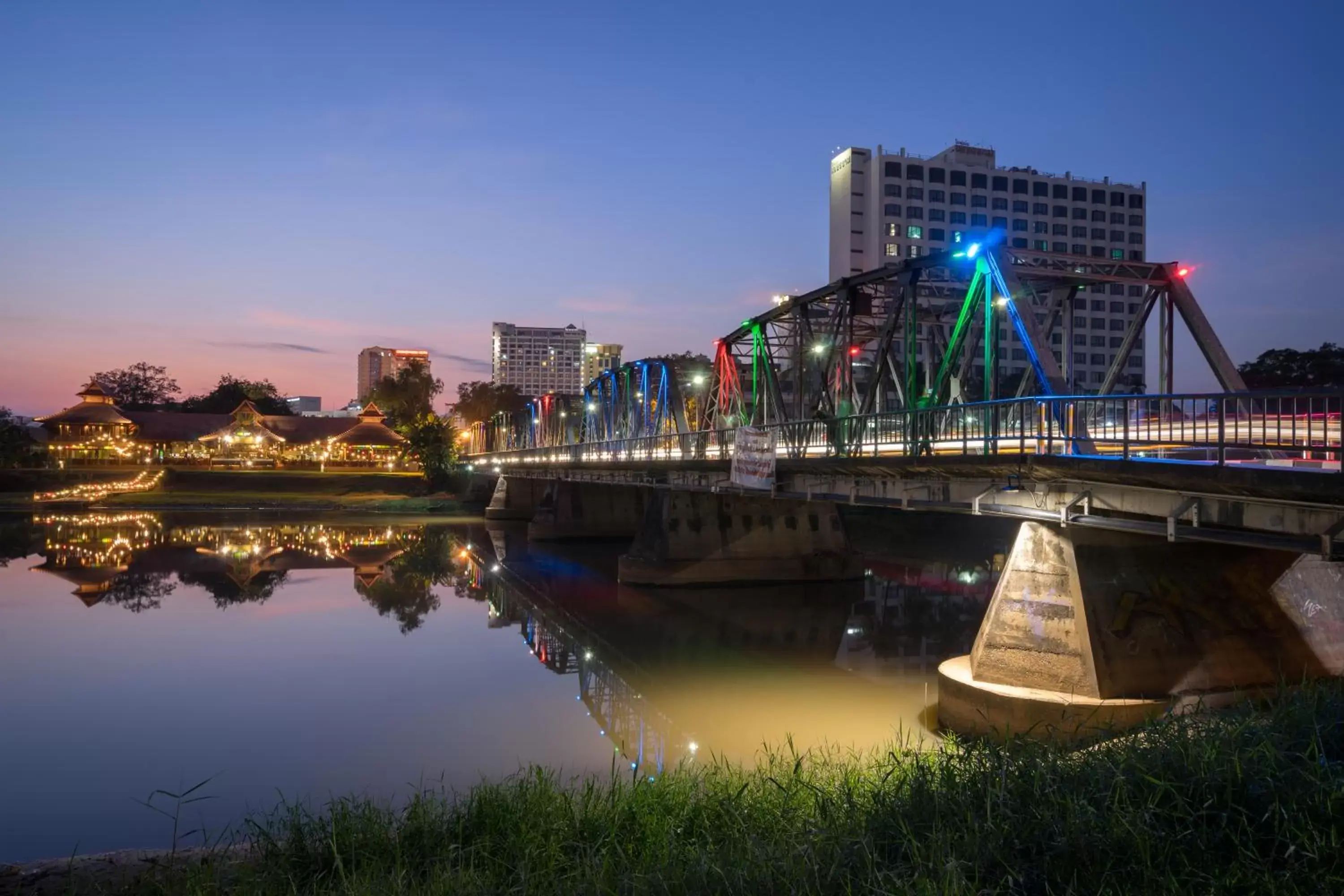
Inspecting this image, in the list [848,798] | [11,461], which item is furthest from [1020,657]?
[11,461]

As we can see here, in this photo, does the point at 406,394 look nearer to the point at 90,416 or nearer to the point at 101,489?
the point at 90,416

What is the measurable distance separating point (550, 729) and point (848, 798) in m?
10.1

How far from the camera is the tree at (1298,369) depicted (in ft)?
213

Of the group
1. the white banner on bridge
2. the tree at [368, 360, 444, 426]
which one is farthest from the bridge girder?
the tree at [368, 360, 444, 426]

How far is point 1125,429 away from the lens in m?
13.2

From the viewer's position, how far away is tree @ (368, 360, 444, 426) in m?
154

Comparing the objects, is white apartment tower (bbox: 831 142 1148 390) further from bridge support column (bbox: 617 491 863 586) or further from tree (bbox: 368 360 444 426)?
bridge support column (bbox: 617 491 863 586)

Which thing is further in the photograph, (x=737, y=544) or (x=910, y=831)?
(x=737, y=544)

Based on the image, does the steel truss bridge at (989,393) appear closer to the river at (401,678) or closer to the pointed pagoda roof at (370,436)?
the river at (401,678)

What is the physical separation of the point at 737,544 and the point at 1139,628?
21788 millimetres

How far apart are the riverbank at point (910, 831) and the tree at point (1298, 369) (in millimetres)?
65339

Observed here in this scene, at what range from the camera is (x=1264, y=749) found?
7.56 m

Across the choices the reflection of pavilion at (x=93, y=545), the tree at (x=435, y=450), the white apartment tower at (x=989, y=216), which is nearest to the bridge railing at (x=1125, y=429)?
the reflection of pavilion at (x=93, y=545)

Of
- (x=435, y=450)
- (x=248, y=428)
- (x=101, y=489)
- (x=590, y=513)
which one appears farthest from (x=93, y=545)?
(x=248, y=428)
